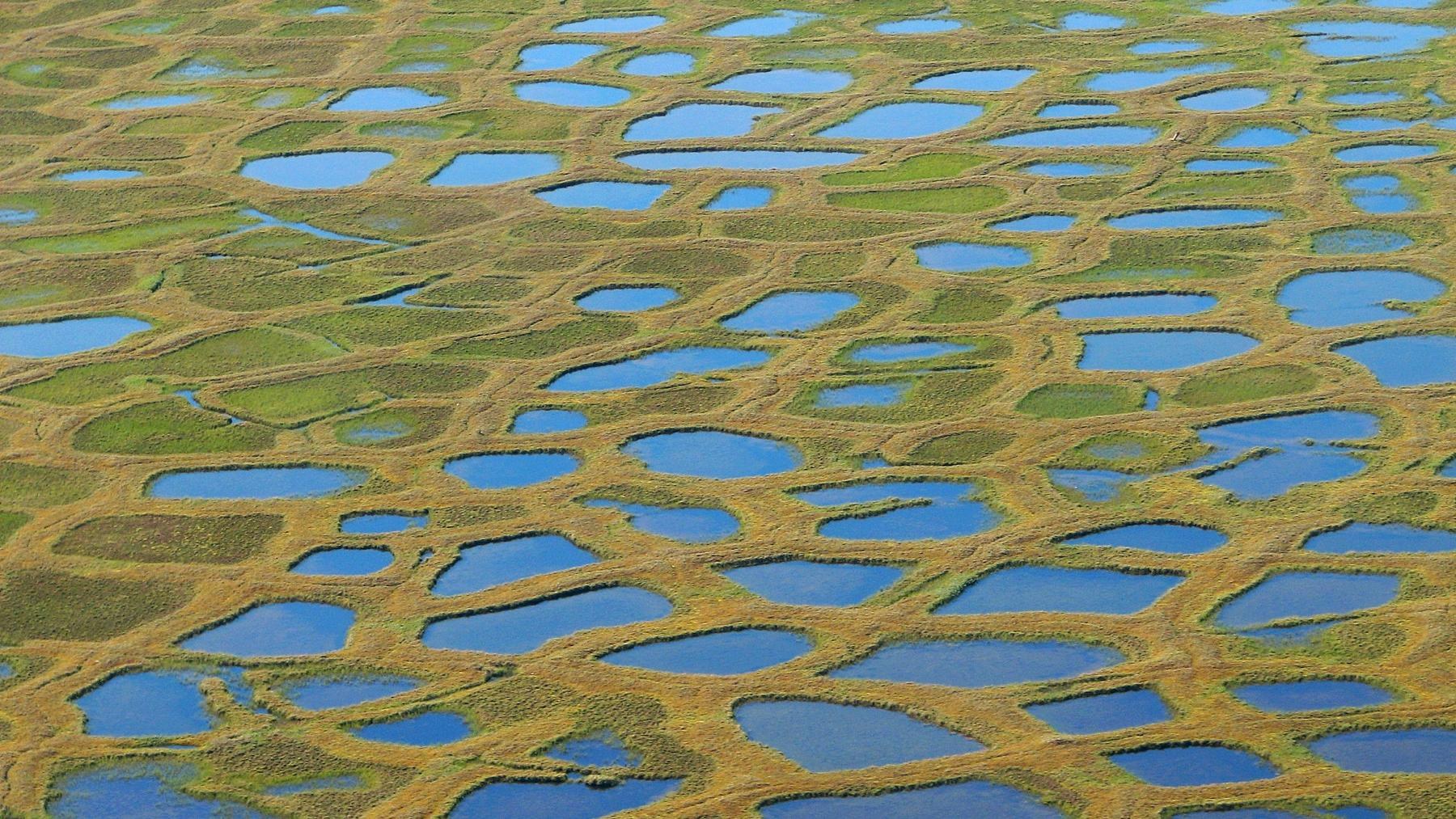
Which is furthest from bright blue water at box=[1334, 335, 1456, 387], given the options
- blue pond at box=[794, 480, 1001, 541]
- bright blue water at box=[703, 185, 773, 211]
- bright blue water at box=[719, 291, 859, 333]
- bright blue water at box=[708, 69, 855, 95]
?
bright blue water at box=[708, 69, 855, 95]

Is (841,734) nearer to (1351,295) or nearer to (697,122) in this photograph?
(1351,295)

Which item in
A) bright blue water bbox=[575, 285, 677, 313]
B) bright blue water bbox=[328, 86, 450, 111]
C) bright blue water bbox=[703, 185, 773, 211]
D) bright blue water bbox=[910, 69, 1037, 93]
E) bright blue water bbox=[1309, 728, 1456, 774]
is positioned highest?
bright blue water bbox=[328, 86, 450, 111]

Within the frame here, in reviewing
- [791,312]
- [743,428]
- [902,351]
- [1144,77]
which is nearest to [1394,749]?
[743,428]

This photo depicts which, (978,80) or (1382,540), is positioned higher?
(978,80)

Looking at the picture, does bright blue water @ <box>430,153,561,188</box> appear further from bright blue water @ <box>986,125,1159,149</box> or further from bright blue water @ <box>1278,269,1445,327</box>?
bright blue water @ <box>1278,269,1445,327</box>

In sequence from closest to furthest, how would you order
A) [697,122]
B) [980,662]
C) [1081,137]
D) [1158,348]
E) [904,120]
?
[980,662]
[1158,348]
[1081,137]
[904,120]
[697,122]

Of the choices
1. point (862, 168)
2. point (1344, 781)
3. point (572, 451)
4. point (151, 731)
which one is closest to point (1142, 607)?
point (1344, 781)
